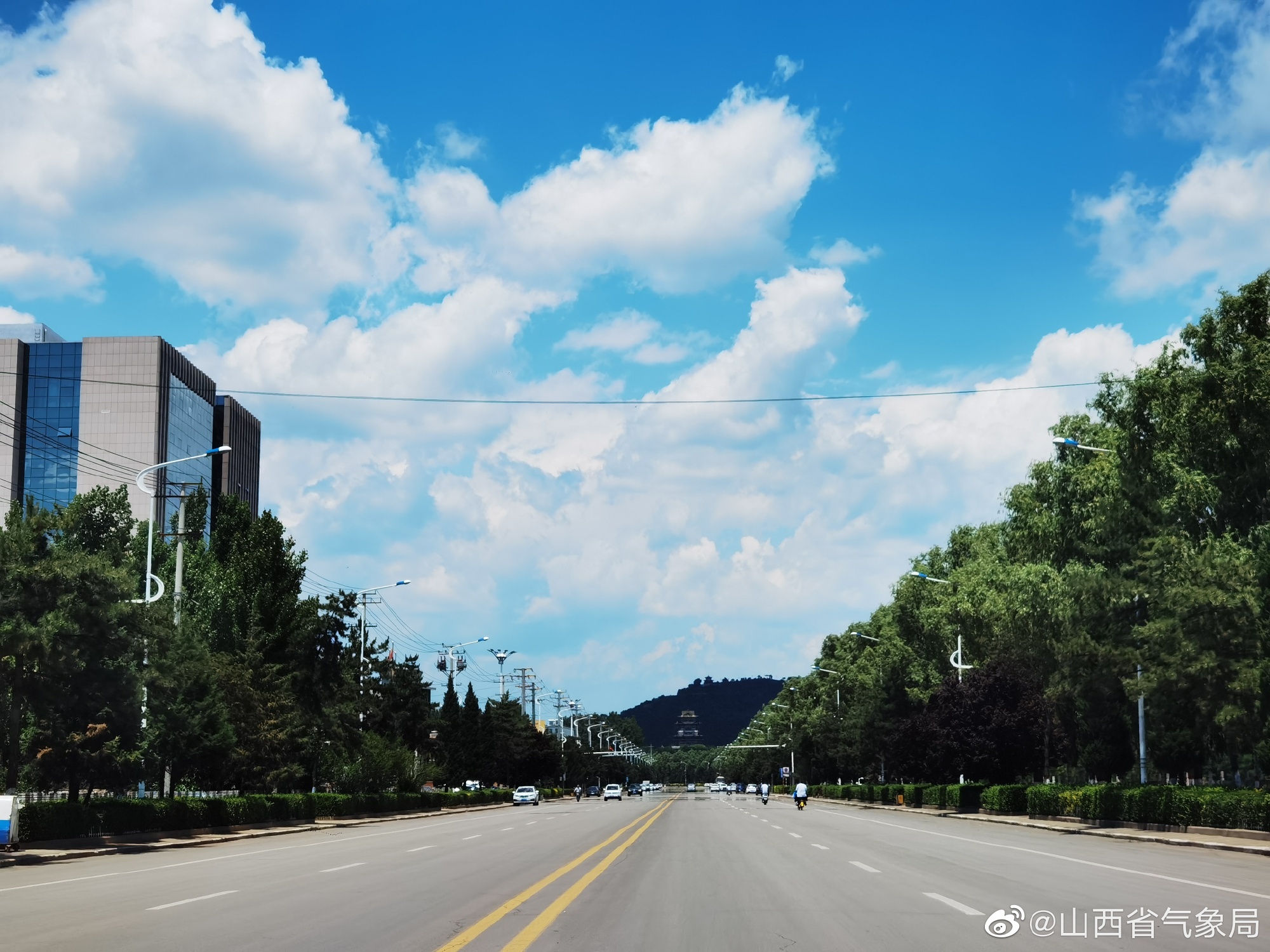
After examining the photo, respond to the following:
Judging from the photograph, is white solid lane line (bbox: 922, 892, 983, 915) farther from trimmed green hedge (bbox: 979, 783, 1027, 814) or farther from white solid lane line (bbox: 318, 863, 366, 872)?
trimmed green hedge (bbox: 979, 783, 1027, 814)

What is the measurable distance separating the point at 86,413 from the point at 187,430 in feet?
34.4

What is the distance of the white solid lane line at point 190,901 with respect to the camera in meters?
15.6

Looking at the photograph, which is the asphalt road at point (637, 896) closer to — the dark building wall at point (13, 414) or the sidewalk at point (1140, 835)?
the sidewalk at point (1140, 835)

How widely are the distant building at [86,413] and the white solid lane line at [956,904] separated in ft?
372

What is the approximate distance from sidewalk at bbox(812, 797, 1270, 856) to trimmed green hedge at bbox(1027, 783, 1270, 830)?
43 centimetres

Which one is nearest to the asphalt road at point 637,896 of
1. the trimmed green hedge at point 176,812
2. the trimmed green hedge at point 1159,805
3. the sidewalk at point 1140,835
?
the sidewalk at point 1140,835

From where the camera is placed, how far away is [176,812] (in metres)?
37.7

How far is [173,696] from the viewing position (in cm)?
3703

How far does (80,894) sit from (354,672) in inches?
1921

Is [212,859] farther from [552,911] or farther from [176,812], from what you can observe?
[552,911]

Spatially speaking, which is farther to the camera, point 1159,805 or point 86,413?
point 86,413

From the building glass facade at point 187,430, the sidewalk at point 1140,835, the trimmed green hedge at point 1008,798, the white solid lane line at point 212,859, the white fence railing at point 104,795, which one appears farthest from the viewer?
the building glass facade at point 187,430

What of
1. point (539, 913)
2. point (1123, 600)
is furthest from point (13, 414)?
point (539, 913)

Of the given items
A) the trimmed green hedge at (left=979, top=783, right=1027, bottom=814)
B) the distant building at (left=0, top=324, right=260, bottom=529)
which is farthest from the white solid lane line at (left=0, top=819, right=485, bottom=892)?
the distant building at (left=0, top=324, right=260, bottom=529)
